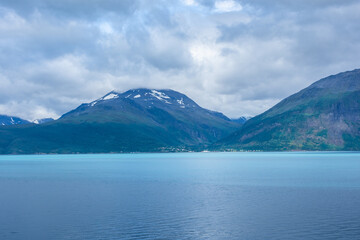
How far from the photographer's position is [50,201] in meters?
79.6

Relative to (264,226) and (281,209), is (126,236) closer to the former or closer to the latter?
(264,226)

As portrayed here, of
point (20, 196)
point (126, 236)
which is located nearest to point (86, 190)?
point (20, 196)

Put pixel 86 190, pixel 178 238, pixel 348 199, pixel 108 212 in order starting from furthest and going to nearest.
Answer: pixel 86 190 → pixel 348 199 → pixel 108 212 → pixel 178 238

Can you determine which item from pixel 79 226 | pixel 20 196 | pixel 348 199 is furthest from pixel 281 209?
pixel 20 196

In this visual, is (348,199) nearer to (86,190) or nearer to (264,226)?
(264,226)

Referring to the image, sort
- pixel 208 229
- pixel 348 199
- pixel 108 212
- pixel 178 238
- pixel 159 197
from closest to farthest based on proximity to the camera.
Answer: pixel 178 238, pixel 208 229, pixel 108 212, pixel 348 199, pixel 159 197

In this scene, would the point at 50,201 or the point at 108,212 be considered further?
the point at 50,201

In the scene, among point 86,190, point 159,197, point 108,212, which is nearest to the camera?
point 108,212

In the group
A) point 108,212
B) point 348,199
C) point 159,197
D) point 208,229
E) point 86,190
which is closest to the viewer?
point 208,229

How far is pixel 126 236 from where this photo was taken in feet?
162

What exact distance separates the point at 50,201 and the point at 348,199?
2486 inches

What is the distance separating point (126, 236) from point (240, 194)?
43.7m

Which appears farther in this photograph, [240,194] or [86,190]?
[86,190]

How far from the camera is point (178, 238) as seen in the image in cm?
4822
